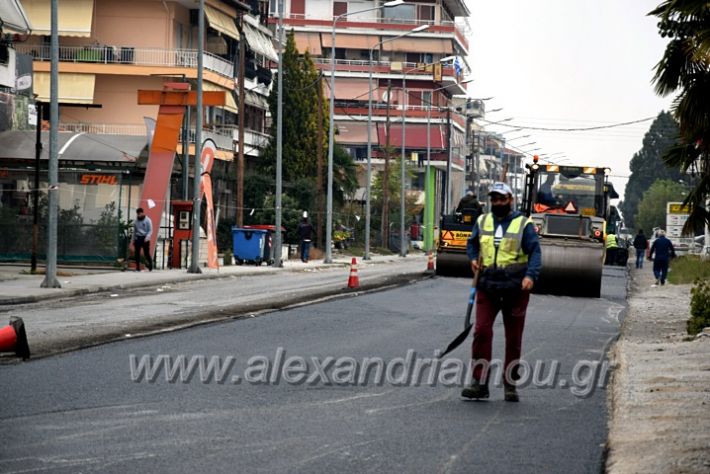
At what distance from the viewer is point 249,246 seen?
1945 inches

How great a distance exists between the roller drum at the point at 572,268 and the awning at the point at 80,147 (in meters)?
14.5

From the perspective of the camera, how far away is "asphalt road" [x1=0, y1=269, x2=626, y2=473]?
8719mm

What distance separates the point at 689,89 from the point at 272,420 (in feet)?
35.3

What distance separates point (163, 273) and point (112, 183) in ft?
10.6

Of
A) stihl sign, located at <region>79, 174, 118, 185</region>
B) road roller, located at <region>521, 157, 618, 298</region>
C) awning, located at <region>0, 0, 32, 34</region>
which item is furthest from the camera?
awning, located at <region>0, 0, 32, 34</region>

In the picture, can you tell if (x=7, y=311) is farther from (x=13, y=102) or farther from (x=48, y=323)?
(x=13, y=102)

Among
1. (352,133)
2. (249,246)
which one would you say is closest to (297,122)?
(249,246)

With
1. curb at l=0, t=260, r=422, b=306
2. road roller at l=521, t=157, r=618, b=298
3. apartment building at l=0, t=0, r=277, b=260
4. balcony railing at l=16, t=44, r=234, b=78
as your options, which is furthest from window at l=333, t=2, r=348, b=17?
road roller at l=521, t=157, r=618, b=298

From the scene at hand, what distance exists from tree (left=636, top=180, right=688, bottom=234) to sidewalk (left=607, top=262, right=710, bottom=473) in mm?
120277

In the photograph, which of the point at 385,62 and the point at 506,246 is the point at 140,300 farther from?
the point at 385,62

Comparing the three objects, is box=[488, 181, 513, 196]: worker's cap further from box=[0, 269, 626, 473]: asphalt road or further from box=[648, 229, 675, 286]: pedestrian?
box=[648, 229, 675, 286]: pedestrian

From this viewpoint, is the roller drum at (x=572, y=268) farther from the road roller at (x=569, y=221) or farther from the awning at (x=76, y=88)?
the awning at (x=76, y=88)

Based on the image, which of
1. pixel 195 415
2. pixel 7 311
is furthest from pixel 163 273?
pixel 195 415

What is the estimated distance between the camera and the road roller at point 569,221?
Result: 31.3 m
